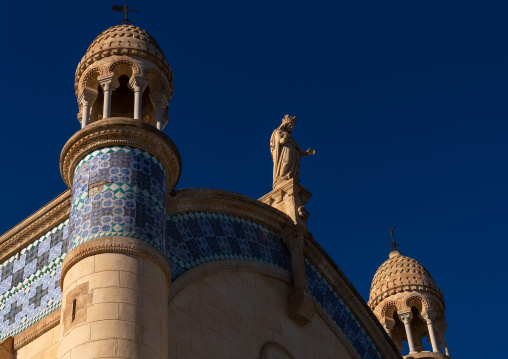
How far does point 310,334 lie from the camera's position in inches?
535

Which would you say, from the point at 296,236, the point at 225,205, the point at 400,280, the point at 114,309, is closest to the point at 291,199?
the point at 296,236

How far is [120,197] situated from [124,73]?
244 cm

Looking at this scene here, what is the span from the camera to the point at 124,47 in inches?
511

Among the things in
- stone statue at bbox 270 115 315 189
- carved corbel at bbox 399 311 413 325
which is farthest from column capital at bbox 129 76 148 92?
carved corbel at bbox 399 311 413 325

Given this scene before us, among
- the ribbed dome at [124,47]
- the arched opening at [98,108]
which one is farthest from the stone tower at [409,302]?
the arched opening at [98,108]

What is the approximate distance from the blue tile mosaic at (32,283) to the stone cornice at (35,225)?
0.07 m

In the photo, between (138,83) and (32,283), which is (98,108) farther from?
(32,283)

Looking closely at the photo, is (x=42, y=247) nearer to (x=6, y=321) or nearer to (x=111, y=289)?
(x=6, y=321)

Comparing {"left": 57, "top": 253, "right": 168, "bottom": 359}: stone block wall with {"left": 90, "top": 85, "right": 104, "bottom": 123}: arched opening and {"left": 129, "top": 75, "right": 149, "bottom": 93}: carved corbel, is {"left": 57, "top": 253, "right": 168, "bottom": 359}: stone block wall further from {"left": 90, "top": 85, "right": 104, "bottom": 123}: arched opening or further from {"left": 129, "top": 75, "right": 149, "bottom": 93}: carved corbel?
{"left": 90, "top": 85, "right": 104, "bottom": 123}: arched opening

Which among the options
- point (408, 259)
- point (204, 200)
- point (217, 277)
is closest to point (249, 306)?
point (217, 277)

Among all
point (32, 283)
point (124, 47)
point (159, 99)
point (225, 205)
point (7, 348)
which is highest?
point (124, 47)

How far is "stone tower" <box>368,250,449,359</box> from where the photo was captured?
16.9m

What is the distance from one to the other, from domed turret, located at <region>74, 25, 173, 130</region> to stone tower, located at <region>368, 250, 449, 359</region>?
5683 mm

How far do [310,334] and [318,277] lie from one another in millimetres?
1244
